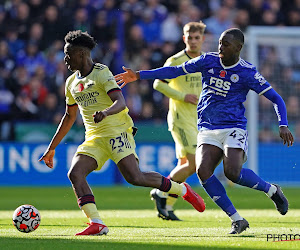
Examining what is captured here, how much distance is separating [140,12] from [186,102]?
339 inches

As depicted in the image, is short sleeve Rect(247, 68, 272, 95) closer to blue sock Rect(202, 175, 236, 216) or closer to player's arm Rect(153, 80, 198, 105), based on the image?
Result: blue sock Rect(202, 175, 236, 216)

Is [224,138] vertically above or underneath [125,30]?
underneath

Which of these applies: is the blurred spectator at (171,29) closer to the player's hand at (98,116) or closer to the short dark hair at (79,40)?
the short dark hair at (79,40)

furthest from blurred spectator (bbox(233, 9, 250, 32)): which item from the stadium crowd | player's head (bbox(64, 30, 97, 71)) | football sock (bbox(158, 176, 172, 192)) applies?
player's head (bbox(64, 30, 97, 71))

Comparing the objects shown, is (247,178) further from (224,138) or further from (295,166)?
(295,166)

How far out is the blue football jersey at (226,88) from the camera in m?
7.84

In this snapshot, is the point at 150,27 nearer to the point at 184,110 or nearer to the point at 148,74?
the point at 184,110

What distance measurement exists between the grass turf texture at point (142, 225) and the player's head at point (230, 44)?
1.85 meters

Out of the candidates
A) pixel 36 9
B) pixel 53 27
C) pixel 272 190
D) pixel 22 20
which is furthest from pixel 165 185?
pixel 36 9

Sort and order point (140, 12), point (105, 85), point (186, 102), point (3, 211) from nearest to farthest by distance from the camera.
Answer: point (105, 85) < point (186, 102) < point (3, 211) < point (140, 12)

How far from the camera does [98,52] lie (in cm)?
1758

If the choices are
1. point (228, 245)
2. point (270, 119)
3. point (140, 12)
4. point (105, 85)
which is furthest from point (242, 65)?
point (140, 12)

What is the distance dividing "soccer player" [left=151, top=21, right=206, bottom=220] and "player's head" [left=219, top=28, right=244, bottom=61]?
7.74 feet

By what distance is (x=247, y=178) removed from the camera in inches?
311
